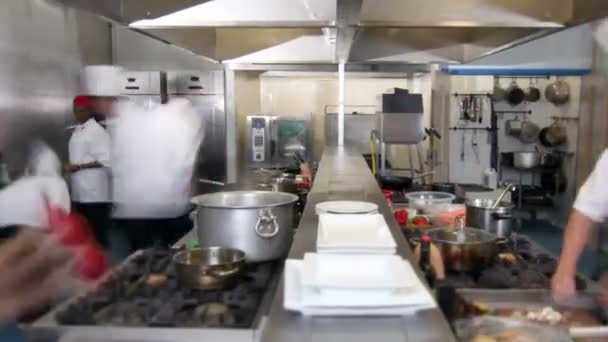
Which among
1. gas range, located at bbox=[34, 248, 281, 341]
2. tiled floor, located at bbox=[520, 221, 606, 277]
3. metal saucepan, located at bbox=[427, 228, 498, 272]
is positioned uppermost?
metal saucepan, located at bbox=[427, 228, 498, 272]

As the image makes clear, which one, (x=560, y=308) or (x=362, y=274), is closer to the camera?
(x=362, y=274)

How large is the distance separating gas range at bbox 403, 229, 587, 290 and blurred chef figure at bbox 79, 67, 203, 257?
5.93 feet

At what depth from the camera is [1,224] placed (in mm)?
3557

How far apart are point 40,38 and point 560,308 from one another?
5.34 meters

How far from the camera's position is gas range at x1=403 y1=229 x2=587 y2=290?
1.77 meters

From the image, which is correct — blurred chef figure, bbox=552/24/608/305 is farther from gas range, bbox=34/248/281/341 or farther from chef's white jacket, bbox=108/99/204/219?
chef's white jacket, bbox=108/99/204/219

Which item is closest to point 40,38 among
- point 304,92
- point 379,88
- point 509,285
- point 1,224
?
point 1,224

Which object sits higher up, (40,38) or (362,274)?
(40,38)

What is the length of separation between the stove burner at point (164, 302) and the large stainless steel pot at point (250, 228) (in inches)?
3.3

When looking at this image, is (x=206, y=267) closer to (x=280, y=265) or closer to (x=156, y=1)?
(x=280, y=265)

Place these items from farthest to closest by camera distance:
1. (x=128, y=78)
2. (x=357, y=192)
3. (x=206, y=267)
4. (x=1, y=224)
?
(x=128, y=78) → (x=1, y=224) → (x=357, y=192) → (x=206, y=267)

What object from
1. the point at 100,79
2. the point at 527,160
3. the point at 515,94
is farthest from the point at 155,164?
the point at 515,94

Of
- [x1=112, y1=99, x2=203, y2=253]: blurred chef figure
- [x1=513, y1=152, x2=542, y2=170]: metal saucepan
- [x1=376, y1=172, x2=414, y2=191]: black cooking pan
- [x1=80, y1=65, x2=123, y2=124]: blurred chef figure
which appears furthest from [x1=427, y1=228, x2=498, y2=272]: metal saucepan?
[x1=513, y1=152, x2=542, y2=170]: metal saucepan

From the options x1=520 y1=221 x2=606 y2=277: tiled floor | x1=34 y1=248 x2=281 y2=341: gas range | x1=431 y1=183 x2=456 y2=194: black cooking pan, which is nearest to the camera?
x1=34 y1=248 x2=281 y2=341: gas range
